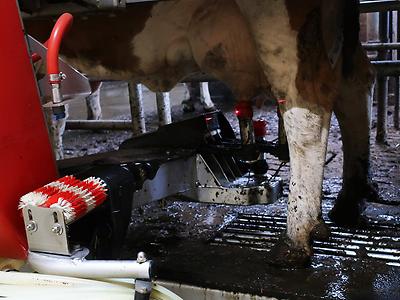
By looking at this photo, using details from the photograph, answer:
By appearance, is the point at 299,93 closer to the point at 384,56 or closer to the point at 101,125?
the point at 384,56

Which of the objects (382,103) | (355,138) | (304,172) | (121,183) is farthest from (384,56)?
(121,183)

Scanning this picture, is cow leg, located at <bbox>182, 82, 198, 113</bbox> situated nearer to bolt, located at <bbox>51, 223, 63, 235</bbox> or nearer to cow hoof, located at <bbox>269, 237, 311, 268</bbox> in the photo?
cow hoof, located at <bbox>269, 237, 311, 268</bbox>

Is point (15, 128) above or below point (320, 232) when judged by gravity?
above

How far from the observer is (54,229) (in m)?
1.19

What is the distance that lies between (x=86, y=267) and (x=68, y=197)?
0.51 feet

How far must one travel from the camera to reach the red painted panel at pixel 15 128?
126 centimetres

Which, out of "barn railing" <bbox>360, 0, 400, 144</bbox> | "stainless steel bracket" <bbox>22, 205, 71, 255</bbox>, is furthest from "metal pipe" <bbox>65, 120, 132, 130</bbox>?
"stainless steel bracket" <bbox>22, 205, 71, 255</bbox>

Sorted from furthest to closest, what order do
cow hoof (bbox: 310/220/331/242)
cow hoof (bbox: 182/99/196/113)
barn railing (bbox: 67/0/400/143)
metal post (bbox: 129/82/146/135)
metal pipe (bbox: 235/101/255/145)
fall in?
cow hoof (bbox: 182/99/196/113)
metal post (bbox: 129/82/146/135)
barn railing (bbox: 67/0/400/143)
metal pipe (bbox: 235/101/255/145)
cow hoof (bbox: 310/220/331/242)

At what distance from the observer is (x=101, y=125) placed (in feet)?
13.8

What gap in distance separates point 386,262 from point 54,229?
3.91 feet

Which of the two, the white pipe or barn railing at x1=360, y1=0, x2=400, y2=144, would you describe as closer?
the white pipe

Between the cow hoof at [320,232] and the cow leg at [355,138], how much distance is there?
317 mm

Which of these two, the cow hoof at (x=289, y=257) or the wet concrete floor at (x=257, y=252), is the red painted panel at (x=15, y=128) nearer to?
the wet concrete floor at (x=257, y=252)

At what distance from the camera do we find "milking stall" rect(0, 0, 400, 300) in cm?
125
